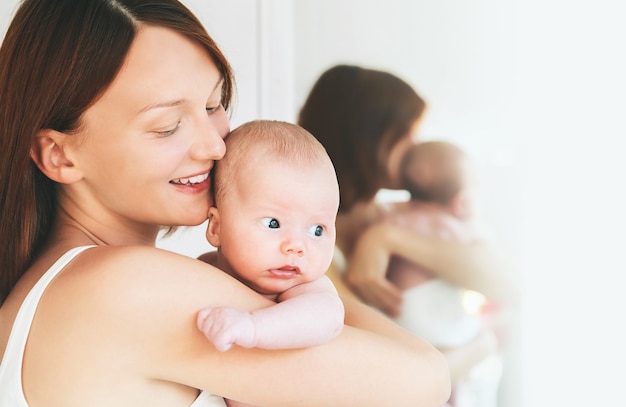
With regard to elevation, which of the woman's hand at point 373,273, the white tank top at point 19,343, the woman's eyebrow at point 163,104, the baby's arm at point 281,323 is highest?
the woman's eyebrow at point 163,104

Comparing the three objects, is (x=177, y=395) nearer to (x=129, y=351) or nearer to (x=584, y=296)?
(x=129, y=351)

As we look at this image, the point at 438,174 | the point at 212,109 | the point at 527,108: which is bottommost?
the point at 438,174

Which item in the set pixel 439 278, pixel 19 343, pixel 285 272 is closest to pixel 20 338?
pixel 19 343

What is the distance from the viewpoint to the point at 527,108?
302 centimetres

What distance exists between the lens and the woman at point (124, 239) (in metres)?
1.05

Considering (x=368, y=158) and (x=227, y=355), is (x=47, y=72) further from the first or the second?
(x=368, y=158)

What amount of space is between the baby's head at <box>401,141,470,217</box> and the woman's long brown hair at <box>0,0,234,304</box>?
2.01 m

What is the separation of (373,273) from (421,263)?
0.21 m

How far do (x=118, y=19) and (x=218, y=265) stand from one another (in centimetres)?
45

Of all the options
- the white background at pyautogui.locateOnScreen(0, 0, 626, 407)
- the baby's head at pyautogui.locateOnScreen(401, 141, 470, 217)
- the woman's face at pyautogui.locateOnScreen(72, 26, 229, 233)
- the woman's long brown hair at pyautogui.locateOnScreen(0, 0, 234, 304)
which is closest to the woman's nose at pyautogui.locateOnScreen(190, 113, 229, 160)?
the woman's face at pyautogui.locateOnScreen(72, 26, 229, 233)

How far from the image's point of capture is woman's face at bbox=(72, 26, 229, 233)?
1201mm

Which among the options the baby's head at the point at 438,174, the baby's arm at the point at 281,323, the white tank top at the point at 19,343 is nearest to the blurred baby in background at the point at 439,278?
the baby's head at the point at 438,174

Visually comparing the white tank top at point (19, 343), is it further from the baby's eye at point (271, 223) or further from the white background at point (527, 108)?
the white background at point (527, 108)

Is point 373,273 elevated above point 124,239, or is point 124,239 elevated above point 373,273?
point 124,239
